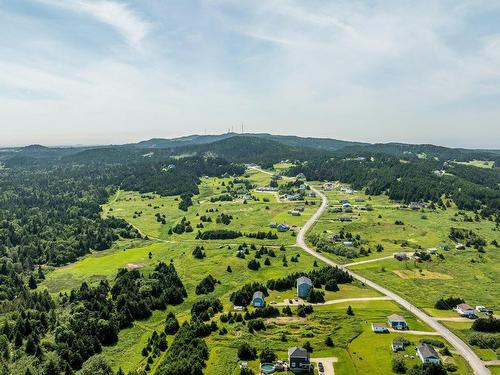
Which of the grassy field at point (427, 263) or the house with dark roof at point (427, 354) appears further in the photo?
the grassy field at point (427, 263)

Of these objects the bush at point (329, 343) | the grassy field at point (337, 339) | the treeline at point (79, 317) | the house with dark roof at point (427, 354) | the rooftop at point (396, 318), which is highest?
the house with dark roof at point (427, 354)

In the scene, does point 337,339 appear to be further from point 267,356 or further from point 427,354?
point 427,354

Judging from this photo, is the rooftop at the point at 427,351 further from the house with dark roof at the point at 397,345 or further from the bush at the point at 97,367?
the bush at the point at 97,367

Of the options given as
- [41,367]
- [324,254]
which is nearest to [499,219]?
[324,254]

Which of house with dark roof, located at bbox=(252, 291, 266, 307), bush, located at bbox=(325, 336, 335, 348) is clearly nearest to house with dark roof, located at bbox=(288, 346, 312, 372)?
bush, located at bbox=(325, 336, 335, 348)

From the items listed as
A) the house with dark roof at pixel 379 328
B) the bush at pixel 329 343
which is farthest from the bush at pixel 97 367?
the house with dark roof at pixel 379 328

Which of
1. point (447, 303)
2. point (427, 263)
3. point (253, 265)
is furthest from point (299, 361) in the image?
point (427, 263)

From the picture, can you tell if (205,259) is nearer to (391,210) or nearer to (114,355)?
(114,355)
